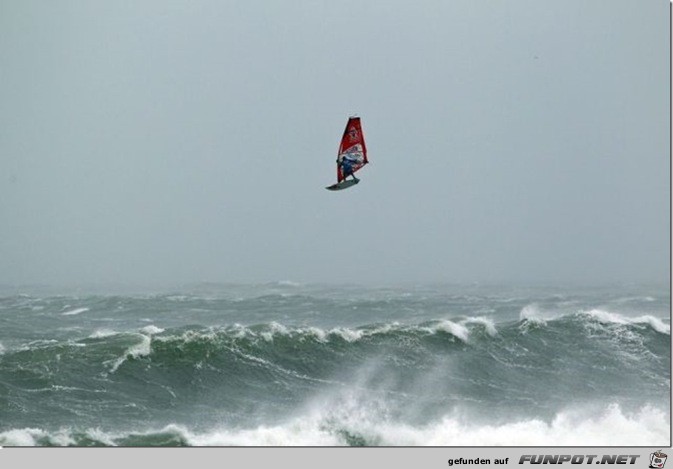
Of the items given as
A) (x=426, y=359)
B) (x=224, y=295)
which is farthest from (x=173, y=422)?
(x=224, y=295)

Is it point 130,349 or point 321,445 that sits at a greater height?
point 130,349

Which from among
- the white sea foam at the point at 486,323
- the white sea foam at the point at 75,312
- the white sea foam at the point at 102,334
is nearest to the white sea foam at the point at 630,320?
the white sea foam at the point at 486,323

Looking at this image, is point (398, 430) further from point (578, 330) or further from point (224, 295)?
point (224, 295)

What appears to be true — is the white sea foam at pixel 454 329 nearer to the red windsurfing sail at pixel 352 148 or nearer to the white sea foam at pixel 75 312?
the red windsurfing sail at pixel 352 148

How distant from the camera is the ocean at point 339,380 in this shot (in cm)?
2180

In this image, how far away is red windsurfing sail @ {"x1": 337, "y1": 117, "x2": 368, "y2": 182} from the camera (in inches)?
730

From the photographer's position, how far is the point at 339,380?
25719 millimetres

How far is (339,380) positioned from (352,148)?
959 centimetres

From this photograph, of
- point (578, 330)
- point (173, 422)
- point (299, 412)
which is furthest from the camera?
point (578, 330)

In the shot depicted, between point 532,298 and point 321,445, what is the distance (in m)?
27.8

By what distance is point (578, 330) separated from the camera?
1236 inches
